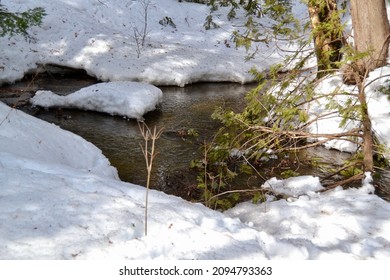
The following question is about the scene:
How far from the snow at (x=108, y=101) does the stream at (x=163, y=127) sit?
219 millimetres

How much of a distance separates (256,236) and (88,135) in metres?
5.88

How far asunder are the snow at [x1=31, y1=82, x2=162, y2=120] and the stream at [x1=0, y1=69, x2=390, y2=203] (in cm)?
22

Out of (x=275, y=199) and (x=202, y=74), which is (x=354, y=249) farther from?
(x=202, y=74)

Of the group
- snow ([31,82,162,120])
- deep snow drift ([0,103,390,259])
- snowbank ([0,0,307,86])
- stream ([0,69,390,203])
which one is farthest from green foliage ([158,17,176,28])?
deep snow drift ([0,103,390,259])

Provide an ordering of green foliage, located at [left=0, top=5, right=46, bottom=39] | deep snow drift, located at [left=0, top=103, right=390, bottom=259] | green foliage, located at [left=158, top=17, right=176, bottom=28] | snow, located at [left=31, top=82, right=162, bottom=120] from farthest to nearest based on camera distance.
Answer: green foliage, located at [left=158, top=17, right=176, bottom=28] < snow, located at [left=31, top=82, right=162, bottom=120] < green foliage, located at [left=0, top=5, right=46, bottom=39] < deep snow drift, located at [left=0, top=103, right=390, bottom=259]

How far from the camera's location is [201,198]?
5.67 m

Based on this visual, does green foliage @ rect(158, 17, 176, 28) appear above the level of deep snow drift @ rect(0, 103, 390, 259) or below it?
above

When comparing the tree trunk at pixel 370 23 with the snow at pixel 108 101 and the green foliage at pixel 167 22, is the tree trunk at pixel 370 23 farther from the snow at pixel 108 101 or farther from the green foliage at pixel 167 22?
the green foliage at pixel 167 22

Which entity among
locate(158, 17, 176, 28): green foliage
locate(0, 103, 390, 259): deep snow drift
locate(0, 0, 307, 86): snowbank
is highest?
locate(158, 17, 176, 28): green foliage

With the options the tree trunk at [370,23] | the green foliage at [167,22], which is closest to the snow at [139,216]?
the tree trunk at [370,23]

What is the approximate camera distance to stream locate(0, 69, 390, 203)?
21.9 ft

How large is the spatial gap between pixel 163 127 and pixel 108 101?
623 cm

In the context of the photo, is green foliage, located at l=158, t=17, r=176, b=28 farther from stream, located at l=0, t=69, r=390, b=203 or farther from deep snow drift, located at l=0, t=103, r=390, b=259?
deep snow drift, located at l=0, t=103, r=390, b=259

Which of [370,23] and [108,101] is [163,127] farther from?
[108,101]
